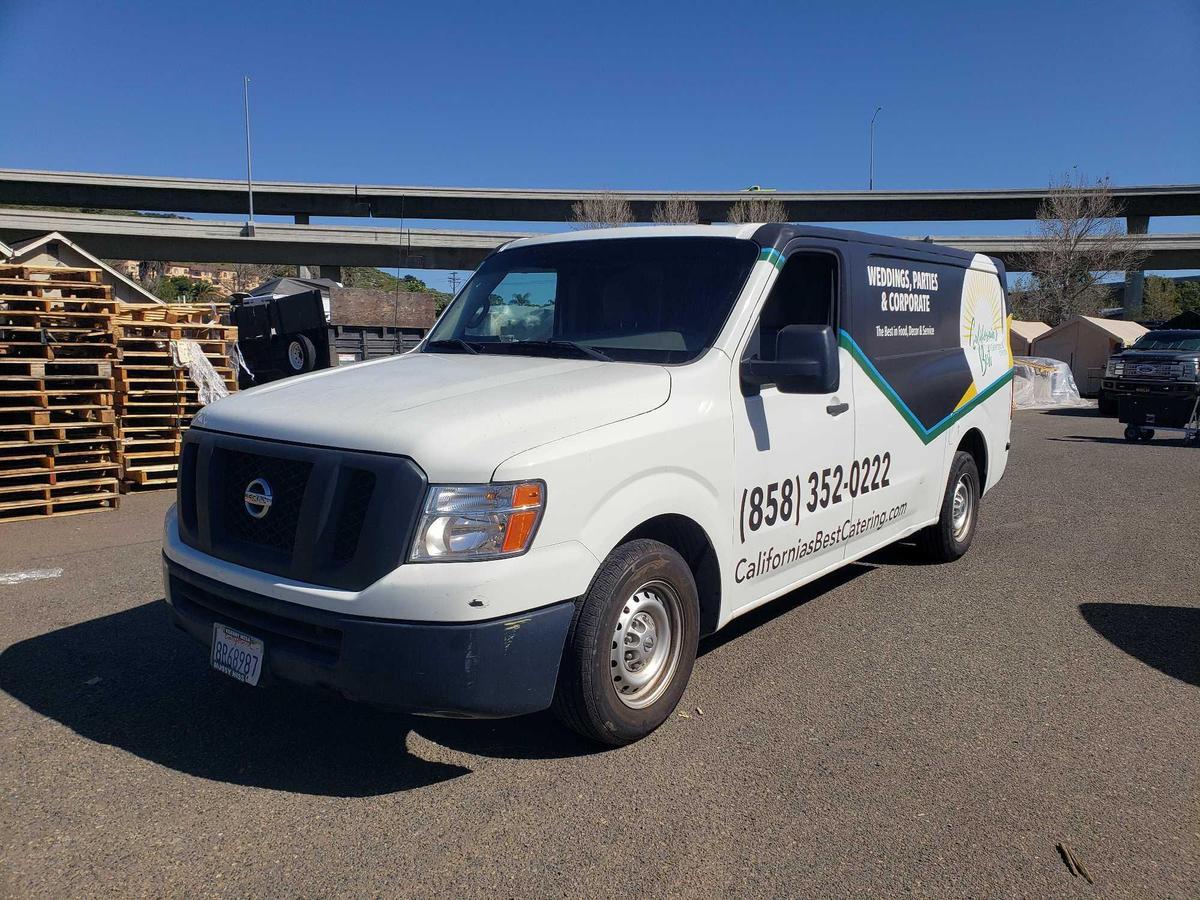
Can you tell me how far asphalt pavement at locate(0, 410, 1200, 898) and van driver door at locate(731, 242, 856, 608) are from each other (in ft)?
1.92

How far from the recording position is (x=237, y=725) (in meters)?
3.91

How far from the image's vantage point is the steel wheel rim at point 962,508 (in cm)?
674

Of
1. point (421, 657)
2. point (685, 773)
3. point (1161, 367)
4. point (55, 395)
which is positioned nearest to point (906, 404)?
point (685, 773)

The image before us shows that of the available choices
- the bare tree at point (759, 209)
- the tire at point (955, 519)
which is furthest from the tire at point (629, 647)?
the bare tree at point (759, 209)

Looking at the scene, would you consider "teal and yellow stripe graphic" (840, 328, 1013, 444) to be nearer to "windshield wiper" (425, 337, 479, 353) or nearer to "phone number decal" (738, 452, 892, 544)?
"phone number decal" (738, 452, 892, 544)

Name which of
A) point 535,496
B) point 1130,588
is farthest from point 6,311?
point 1130,588

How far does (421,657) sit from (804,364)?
209cm

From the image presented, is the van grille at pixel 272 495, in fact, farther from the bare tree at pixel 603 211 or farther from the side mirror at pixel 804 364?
the bare tree at pixel 603 211

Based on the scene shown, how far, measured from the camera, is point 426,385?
3.81 meters

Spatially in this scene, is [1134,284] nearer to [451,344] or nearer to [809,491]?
[809,491]

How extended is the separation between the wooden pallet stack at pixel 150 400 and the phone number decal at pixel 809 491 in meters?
7.66

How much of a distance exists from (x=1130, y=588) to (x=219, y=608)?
5777mm

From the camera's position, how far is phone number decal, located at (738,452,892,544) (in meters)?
4.28

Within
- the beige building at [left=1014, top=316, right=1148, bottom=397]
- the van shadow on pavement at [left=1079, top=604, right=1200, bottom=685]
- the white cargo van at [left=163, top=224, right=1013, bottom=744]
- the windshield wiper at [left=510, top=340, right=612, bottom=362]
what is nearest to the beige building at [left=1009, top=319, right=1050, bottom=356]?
the beige building at [left=1014, top=316, right=1148, bottom=397]
